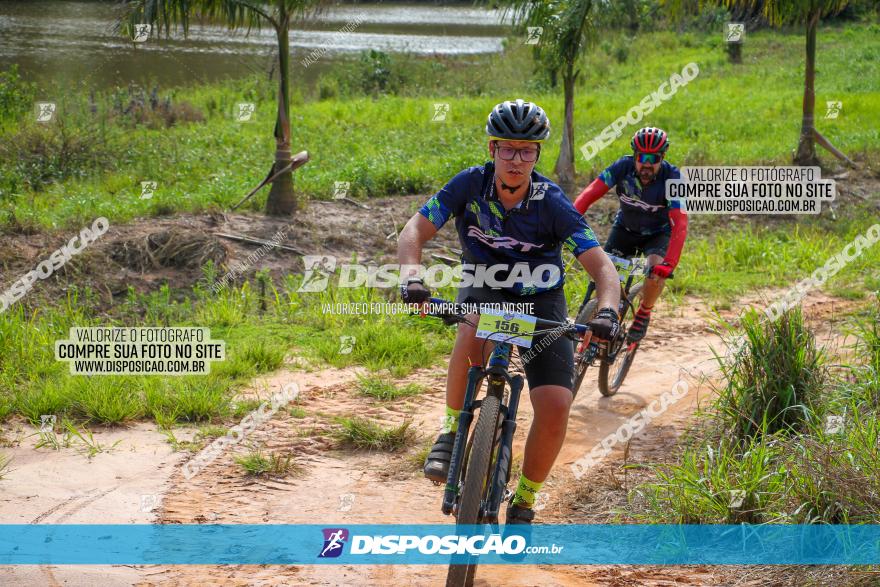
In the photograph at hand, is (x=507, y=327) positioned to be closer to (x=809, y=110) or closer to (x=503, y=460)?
(x=503, y=460)

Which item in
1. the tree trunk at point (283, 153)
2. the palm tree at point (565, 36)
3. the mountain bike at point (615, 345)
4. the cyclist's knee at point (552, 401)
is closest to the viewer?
the cyclist's knee at point (552, 401)

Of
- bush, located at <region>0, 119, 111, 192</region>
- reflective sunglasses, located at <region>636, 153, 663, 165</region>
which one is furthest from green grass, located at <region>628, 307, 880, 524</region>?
bush, located at <region>0, 119, 111, 192</region>

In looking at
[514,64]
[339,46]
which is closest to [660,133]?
[514,64]

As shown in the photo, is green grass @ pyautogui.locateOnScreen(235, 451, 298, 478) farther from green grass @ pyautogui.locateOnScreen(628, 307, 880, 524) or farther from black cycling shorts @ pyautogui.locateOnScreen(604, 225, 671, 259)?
black cycling shorts @ pyautogui.locateOnScreen(604, 225, 671, 259)

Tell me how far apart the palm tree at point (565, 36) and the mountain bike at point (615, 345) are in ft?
17.6

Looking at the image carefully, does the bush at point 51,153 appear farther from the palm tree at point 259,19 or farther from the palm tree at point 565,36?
the palm tree at point 565,36

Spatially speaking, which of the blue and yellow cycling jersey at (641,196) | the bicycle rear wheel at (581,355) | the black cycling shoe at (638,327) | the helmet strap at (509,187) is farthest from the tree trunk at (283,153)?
the helmet strap at (509,187)

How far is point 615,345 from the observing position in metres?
7.64

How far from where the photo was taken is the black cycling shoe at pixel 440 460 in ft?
15.2

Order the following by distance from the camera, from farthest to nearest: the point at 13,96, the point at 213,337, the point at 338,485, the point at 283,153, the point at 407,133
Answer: the point at 407,133, the point at 13,96, the point at 283,153, the point at 213,337, the point at 338,485

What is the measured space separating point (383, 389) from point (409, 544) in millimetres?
2524

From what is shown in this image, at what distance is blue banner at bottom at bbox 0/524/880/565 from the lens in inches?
185

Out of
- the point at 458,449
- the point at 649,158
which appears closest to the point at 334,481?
the point at 458,449

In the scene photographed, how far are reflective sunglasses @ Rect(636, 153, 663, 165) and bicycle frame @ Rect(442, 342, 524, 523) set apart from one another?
3.37 m
